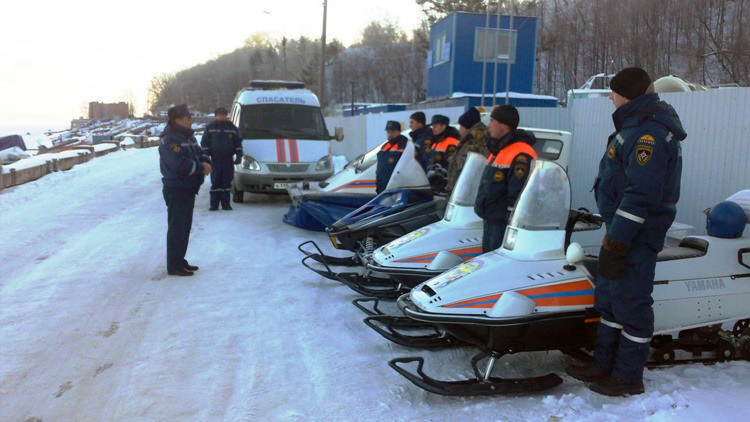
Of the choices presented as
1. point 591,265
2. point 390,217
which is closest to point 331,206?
point 390,217

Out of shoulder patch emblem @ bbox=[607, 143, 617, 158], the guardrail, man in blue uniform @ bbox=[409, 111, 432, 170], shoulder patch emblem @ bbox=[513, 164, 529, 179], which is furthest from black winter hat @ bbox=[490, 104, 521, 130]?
the guardrail

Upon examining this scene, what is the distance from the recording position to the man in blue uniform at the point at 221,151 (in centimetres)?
1105

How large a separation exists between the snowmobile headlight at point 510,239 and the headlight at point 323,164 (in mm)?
7761

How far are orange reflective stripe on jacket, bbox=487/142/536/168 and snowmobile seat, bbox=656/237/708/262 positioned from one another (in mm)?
1218

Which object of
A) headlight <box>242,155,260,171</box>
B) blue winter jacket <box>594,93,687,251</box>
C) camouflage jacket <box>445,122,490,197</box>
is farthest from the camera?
headlight <box>242,155,260,171</box>

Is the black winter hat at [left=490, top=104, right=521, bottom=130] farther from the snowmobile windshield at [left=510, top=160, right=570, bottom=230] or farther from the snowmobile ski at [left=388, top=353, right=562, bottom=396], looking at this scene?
the snowmobile ski at [left=388, top=353, right=562, bottom=396]

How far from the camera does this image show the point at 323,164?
11805mm

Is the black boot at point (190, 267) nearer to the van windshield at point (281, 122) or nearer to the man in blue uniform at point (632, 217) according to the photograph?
the man in blue uniform at point (632, 217)

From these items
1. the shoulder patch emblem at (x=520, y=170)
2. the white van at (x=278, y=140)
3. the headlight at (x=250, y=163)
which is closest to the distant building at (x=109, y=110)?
the white van at (x=278, y=140)

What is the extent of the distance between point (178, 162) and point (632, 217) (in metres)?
4.54

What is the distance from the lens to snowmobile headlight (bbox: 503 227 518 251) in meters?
4.17

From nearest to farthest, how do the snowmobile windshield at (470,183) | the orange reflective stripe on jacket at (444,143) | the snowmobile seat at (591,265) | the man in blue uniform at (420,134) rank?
the snowmobile seat at (591,265) < the snowmobile windshield at (470,183) < the orange reflective stripe on jacket at (444,143) < the man in blue uniform at (420,134)

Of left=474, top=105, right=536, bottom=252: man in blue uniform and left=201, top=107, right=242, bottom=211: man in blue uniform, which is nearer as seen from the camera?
left=474, top=105, right=536, bottom=252: man in blue uniform

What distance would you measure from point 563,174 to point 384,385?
5.89 ft
